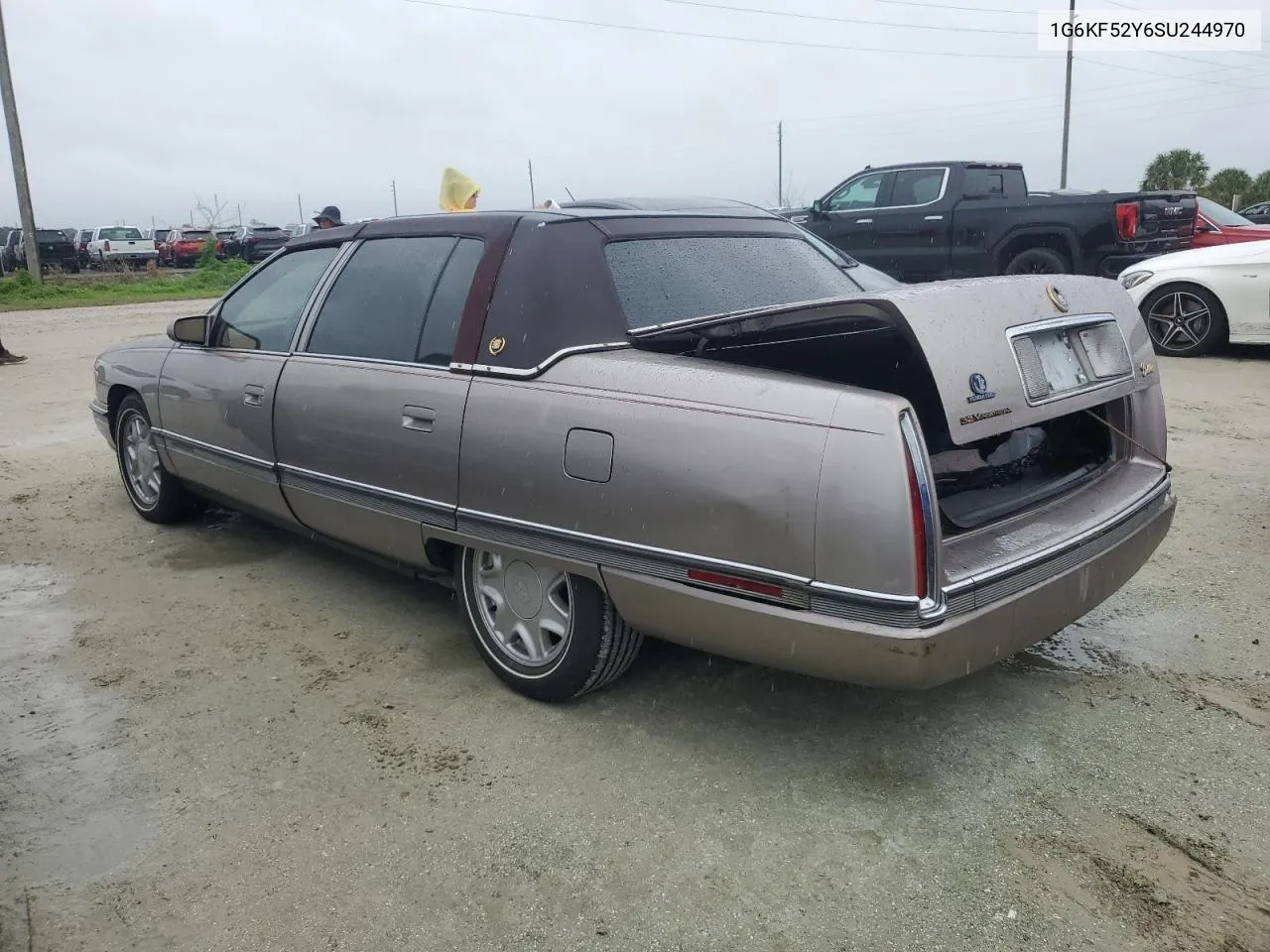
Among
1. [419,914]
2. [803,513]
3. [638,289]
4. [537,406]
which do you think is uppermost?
[638,289]

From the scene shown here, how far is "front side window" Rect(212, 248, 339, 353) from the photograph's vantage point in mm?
4246

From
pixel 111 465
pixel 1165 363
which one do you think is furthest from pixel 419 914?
pixel 1165 363

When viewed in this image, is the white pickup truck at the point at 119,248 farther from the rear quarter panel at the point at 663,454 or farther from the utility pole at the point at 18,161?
the rear quarter panel at the point at 663,454

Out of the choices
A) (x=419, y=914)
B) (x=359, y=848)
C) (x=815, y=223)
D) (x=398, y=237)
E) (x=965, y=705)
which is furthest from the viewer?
(x=815, y=223)

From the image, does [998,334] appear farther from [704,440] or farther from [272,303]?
[272,303]

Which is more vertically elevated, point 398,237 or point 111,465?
point 398,237

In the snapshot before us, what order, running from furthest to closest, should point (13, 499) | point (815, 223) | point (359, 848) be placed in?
point (815, 223), point (13, 499), point (359, 848)

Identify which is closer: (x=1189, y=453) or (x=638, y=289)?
(x=638, y=289)

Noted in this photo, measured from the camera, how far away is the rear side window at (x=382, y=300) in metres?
3.66

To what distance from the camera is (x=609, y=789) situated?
286 centimetres

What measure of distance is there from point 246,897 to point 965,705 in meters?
2.15

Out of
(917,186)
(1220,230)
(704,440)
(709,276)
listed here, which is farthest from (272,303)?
(1220,230)

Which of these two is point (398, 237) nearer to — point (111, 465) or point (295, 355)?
point (295, 355)

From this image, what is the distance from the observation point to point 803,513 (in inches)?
98.3
